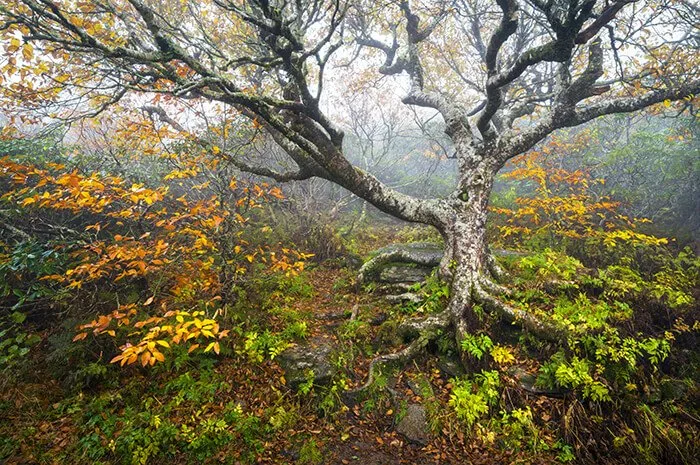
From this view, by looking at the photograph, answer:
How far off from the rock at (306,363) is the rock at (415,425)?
1.25 metres

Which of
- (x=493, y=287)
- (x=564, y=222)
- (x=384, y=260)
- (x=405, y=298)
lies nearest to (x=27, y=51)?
(x=384, y=260)

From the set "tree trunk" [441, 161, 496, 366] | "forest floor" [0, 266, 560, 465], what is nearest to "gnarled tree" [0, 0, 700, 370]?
"tree trunk" [441, 161, 496, 366]

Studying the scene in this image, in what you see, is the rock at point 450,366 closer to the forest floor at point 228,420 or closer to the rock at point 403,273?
the forest floor at point 228,420

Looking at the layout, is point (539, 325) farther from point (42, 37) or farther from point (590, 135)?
point (590, 135)

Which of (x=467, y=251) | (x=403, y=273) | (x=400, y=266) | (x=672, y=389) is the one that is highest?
(x=467, y=251)

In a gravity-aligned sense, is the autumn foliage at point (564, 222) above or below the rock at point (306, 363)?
above

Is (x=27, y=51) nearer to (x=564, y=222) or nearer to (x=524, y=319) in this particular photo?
(x=524, y=319)

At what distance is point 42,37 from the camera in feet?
11.4

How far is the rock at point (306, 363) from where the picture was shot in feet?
15.4

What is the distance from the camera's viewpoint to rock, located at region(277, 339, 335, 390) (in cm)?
468

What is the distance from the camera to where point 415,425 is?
4.29 m

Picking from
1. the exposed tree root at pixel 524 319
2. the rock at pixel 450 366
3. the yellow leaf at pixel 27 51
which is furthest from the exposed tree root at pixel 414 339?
the yellow leaf at pixel 27 51

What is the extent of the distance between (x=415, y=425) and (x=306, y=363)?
6.16 feet

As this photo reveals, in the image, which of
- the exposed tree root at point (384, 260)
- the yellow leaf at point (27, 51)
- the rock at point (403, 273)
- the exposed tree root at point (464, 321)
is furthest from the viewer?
the exposed tree root at point (384, 260)
